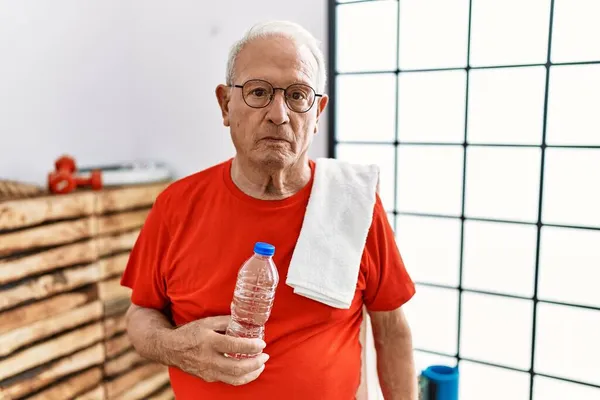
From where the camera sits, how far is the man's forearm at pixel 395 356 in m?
1.38

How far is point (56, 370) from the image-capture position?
5.85 ft

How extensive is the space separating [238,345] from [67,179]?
1.08m

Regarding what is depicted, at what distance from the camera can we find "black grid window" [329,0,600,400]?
175cm

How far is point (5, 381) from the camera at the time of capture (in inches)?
64.4

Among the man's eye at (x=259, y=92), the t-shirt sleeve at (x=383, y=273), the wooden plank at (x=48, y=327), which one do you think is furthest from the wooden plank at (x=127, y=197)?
the t-shirt sleeve at (x=383, y=273)

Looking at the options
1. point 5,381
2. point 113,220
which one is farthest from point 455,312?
point 5,381

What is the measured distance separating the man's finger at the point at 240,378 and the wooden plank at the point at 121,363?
41.7 inches

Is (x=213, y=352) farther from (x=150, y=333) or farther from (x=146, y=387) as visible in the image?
(x=146, y=387)

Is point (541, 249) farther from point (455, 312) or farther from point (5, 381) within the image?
point (5, 381)

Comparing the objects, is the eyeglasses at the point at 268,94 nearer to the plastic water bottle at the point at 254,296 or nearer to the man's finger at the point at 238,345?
the plastic water bottle at the point at 254,296

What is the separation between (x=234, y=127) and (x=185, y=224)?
279mm

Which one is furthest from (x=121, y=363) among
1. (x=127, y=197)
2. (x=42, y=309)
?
(x=127, y=197)

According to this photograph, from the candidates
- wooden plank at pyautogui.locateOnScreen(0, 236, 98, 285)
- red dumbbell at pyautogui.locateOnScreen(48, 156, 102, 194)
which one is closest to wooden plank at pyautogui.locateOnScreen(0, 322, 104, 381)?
wooden plank at pyautogui.locateOnScreen(0, 236, 98, 285)

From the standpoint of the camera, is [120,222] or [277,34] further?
[120,222]
